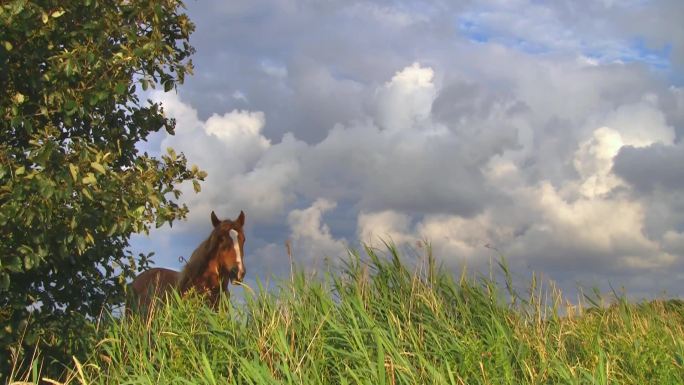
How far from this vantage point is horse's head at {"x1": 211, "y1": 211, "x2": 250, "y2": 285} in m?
13.3

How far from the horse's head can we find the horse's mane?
11 cm

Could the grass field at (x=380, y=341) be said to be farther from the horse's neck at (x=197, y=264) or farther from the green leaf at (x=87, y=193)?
the horse's neck at (x=197, y=264)

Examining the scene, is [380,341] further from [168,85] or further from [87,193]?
[168,85]

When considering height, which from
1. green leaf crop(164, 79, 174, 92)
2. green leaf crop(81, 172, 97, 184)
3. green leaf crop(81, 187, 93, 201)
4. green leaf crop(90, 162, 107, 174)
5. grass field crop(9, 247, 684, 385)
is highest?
green leaf crop(164, 79, 174, 92)

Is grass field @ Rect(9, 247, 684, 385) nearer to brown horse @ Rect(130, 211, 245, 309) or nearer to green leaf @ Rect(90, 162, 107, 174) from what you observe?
green leaf @ Rect(90, 162, 107, 174)

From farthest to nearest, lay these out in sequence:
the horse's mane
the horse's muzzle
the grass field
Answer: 1. the horse's mane
2. the horse's muzzle
3. the grass field

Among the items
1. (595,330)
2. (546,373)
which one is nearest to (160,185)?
(546,373)

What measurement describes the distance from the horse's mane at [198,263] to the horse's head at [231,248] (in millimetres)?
107

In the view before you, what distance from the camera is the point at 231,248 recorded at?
1341 cm

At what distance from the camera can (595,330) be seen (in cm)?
955

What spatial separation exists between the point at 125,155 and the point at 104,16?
1.91 m

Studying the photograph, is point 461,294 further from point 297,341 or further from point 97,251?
point 97,251

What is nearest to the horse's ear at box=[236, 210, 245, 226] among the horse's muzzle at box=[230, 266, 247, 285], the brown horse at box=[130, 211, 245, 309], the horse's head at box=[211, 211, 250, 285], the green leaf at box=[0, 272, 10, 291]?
the brown horse at box=[130, 211, 245, 309]

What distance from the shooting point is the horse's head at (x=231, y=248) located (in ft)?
43.7
